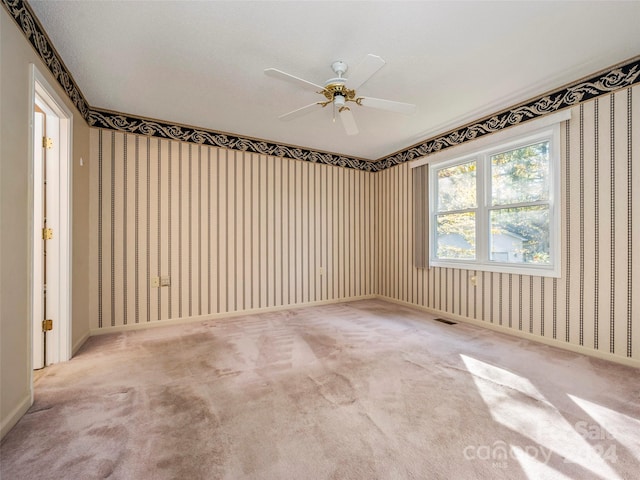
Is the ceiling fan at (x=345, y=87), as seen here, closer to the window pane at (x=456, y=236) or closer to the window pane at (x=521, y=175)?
the window pane at (x=521, y=175)

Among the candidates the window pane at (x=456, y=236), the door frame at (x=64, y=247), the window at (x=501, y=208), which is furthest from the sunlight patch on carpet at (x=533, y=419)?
the door frame at (x=64, y=247)

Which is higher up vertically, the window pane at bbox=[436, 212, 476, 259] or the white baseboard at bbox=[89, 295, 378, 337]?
the window pane at bbox=[436, 212, 476, 259]

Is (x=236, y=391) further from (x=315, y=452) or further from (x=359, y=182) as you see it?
→ (x=359, y=182)

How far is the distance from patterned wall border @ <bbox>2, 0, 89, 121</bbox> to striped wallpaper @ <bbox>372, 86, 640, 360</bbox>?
14.3 feet

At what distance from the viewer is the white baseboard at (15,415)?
1.51 metres

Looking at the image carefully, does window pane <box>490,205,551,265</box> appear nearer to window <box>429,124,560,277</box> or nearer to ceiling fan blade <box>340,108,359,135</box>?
window <box>429,124,560,277</box>

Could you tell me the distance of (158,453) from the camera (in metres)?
1.40

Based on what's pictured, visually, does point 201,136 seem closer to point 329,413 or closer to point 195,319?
point 195,319

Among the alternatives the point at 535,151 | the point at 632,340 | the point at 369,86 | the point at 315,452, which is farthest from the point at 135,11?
the point at 632,340

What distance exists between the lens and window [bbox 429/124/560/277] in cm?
294

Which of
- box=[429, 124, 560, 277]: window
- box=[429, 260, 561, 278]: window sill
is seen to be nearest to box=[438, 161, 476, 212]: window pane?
box=[429, 124, 560, 277]: window

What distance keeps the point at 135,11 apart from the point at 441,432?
3193 millimetres

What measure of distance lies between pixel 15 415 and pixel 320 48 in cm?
308

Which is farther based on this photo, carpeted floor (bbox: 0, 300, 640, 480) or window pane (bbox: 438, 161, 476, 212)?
window pane (bbox: 438, 161, 476, 212)
